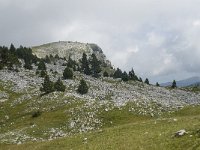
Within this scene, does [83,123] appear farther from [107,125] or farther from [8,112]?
[8,112]

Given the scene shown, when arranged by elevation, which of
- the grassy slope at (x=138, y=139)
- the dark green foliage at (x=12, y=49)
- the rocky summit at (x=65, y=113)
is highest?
the dark green foliage at (x=12, y=49)

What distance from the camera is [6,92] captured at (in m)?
101

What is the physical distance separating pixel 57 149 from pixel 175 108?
3861 cm

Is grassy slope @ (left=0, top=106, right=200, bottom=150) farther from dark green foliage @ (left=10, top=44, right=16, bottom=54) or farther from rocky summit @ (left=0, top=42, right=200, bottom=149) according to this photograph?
dark green foliage @ (left=10, top=44, right=16, bottom=54)

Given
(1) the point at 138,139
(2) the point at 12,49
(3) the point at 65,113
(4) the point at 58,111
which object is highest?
(2) the point at 12,49

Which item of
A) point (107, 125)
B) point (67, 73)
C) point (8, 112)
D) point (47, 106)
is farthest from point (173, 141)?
point (67, 73)

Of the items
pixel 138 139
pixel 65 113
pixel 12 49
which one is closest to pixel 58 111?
pixel 65 113

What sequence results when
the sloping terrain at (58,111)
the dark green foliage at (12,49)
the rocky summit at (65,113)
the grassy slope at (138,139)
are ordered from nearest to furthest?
1. the grassy slope at (138,139)
2. the rocky summit at (65,113)
3. the sloping terrain at (58,111)
4. the dark green foliage at (12,49)

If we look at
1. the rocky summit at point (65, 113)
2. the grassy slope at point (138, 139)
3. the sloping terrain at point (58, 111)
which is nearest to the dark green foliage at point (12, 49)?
the sloping terrain at point (58, 111)

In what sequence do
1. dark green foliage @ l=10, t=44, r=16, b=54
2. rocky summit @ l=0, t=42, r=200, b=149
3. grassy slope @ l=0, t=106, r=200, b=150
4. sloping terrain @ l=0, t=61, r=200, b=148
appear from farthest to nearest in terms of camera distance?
dark green foliage @ l=10, t=44, r=16, b=54, sloping terrain @ l=0, t=61, r=200, b=148, rocky summit @ l=0, t=42, r=200, b=149, grassy slope @ l=0, t=106, r=200, b=150

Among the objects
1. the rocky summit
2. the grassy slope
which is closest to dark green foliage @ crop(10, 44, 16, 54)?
the rocky summit

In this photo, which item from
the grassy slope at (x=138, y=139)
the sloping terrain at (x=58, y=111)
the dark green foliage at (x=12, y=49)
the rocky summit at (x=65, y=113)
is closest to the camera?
the grassy slope at (x=138, y=139)

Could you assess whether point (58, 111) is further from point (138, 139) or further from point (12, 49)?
point (12, 49)

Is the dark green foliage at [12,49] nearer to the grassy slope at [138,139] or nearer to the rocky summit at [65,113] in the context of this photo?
the rocky summit at [65,113]
